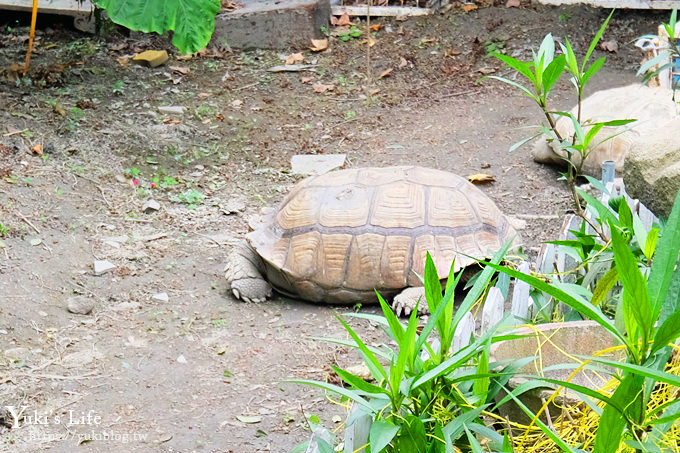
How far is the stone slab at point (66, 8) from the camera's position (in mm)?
9066

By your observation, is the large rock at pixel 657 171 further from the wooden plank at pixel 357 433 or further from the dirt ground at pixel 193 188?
the wooden plank at pixel 357 433

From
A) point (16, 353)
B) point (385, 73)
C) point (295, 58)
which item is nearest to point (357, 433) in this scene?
point (16, 353)

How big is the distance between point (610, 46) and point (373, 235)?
5009 mm

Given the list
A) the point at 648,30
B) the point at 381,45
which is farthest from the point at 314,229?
the point at 648,30

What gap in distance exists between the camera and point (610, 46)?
885 cm

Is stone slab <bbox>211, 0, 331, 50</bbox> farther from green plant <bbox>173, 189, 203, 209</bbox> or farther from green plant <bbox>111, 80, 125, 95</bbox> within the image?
green plant <bbox>173, 189, 203, 209</bbox>

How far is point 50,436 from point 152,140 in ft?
12.8

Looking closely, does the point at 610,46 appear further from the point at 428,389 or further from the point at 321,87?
the point at 428,389

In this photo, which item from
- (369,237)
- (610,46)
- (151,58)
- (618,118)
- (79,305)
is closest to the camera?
(79,305)

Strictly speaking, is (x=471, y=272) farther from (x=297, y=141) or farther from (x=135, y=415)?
(x=297, y=141)

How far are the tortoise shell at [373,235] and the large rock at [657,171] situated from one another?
1.05m

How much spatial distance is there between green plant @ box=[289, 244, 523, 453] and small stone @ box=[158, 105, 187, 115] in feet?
19.7

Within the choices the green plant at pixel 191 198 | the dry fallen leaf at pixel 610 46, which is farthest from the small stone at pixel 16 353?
the dry fallen leaf at pixel 610 46

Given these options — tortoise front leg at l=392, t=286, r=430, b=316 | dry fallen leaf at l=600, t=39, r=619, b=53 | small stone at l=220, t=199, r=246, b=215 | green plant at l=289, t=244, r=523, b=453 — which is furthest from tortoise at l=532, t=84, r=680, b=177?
green plant at l=289, t=244, r=523, b=453
